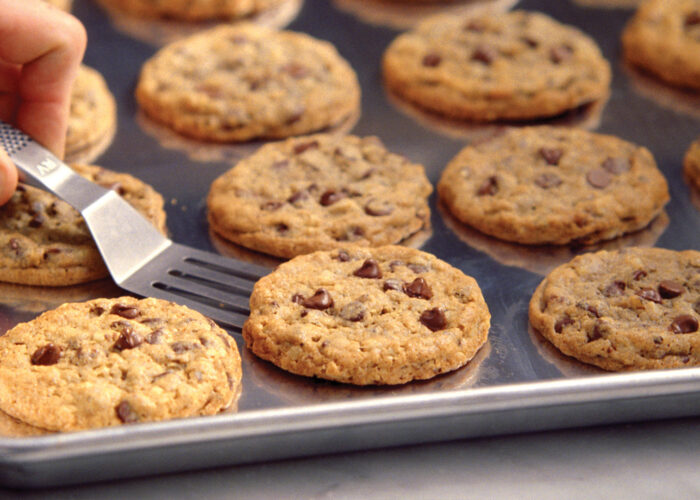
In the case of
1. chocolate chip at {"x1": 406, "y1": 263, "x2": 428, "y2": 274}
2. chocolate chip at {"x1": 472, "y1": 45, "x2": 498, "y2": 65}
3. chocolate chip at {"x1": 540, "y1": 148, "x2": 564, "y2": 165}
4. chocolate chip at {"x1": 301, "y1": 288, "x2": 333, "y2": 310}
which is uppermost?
chocolate chip at {"x1": 472, "y1": 45, "x2": 498, "y2": 65}

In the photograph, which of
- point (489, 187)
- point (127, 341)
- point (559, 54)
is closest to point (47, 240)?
point (127, 341)

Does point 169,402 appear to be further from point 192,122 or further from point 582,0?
point 582,0

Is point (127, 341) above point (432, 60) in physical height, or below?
below

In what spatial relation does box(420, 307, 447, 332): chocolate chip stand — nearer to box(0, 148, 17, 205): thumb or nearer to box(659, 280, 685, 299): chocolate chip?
box(659, 280, 685, 299): chocolate chip

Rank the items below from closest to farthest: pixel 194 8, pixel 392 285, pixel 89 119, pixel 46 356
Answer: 1. pixel 46 356
2. pixel 392 285
3. pixel 89 119
4. pixel 194 8

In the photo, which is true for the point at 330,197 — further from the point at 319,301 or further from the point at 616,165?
the point at 616,165

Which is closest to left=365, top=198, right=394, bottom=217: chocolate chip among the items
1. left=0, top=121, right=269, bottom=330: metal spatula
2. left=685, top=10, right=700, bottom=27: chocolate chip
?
left=0, top=121, right=269, bottom=330: metal spatula
